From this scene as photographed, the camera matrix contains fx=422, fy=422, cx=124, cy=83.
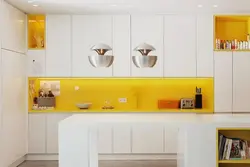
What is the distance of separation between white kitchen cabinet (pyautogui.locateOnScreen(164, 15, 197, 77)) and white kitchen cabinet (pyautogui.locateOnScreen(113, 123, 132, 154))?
48.9 inches

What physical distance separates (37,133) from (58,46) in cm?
151

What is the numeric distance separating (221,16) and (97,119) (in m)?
3.46

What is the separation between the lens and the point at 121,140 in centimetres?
706

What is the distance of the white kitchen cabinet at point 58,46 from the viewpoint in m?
7.18

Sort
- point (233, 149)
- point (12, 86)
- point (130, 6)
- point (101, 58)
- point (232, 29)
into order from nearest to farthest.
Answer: point (101, 58), point (233, 149), point (12, 86), point (130, 6), point (232, 29)

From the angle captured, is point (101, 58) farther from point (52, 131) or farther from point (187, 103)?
point (187, 103)

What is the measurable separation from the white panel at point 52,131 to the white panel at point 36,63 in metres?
0.75

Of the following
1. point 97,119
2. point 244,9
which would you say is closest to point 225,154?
point 97,119

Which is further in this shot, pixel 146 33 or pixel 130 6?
pixel 146 33

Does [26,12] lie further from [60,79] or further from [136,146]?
[136,146]

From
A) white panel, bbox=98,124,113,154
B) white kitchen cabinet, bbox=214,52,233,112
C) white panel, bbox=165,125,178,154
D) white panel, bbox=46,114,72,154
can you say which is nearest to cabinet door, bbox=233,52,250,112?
white kitchen cabinet, bbox=214,52,233,112

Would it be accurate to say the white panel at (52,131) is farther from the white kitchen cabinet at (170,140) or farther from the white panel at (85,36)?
the white kitchen cabinet at (170,140)

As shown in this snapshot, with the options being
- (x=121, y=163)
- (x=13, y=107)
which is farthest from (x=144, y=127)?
A: (x=13, y=107)

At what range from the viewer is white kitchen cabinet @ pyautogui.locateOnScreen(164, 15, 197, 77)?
7180 mm
